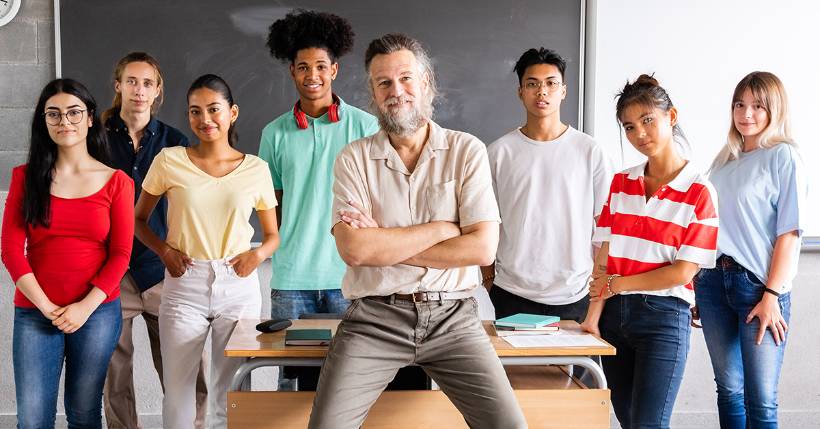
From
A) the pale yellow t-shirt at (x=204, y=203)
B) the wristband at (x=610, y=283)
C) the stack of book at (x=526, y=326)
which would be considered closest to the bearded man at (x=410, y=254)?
the stack of book at (x=526, y=326)

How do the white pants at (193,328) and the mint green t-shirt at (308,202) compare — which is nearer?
the white pants at (193,328)

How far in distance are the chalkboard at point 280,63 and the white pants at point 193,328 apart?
1449 millimetres

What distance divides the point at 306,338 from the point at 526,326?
2.39 feet

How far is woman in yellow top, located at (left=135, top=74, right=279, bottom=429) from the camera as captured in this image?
2568 mm

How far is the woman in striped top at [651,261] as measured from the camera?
2258mm

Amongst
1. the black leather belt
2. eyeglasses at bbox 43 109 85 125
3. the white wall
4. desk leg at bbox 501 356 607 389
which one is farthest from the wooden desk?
the white wall

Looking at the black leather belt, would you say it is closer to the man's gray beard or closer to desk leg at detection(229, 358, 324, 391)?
desk leg at detection(229, 358, 324, 391)

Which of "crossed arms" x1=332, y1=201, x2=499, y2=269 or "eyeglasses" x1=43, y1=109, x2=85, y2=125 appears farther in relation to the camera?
"eyeglasses" x1=43, y1=109, x2=85, y2=125

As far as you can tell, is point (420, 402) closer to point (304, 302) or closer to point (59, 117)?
point (304, 302)

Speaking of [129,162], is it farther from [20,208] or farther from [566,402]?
[566,402]

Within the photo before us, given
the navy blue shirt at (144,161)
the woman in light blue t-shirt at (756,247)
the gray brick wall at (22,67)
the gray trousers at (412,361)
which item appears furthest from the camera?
the gray brick wall at (22,67)

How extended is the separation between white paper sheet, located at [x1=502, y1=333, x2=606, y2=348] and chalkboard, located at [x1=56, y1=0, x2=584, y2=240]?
175cm

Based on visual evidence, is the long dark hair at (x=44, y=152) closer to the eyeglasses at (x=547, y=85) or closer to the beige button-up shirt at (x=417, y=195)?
the beige button-up shirt at (x=417, y=195)

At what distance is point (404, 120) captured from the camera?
2.30 meters
